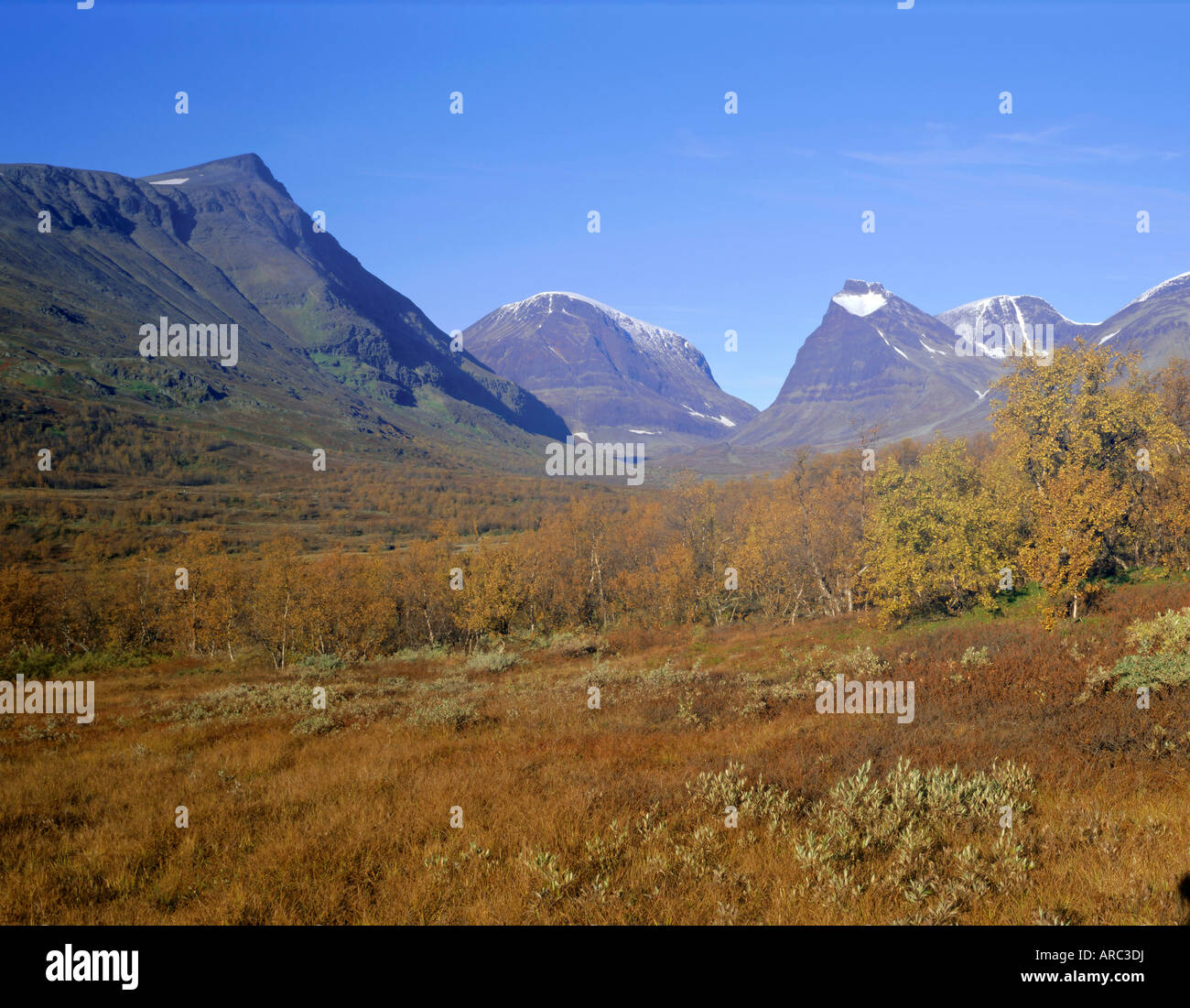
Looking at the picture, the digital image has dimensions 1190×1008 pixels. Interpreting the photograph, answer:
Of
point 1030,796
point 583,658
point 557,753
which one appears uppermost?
point 1030,796

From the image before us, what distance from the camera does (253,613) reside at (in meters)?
55.0

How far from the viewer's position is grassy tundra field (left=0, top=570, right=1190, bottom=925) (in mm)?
5945

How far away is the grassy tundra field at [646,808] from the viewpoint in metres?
5.95

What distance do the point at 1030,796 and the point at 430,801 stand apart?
8372mm

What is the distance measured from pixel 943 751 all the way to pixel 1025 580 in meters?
25.4

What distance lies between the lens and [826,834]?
7277 mm

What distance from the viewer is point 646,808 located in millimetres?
8406

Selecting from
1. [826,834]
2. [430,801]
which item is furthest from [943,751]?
[430,801]

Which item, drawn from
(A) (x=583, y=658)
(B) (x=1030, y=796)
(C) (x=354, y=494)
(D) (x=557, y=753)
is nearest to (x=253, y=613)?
(A) (x=583, y=658)

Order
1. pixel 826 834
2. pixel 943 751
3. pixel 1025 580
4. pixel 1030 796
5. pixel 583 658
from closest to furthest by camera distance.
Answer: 1. pixel 826 834
2. pixel 1030 796
3. pixel 943 751
4. pixel 1025 580
5. pixel 583 658

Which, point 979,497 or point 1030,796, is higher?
point 979,497

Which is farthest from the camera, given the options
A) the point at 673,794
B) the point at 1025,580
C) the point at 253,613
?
the point at 253,613
